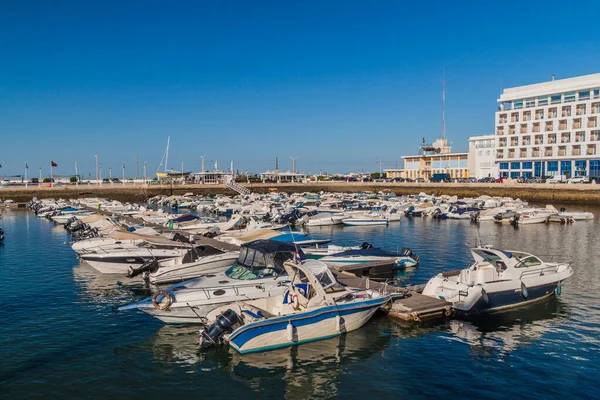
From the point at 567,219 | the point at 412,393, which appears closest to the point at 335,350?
the point at 412,393

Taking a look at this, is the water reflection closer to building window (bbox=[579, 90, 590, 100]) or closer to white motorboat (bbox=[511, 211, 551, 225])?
white motorboat (bbox=[511, 211, 551, 225])

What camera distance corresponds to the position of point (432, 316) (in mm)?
22562

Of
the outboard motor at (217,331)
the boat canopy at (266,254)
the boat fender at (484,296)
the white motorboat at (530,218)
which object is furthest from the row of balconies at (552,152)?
the outboard motor at (217,331)

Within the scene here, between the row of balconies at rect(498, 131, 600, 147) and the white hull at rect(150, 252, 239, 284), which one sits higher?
the row of balconies at rect(498, 131, 600, 147)

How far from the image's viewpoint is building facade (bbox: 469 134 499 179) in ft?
438

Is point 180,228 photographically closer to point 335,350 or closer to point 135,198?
point 335,350

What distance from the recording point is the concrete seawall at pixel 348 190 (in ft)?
319

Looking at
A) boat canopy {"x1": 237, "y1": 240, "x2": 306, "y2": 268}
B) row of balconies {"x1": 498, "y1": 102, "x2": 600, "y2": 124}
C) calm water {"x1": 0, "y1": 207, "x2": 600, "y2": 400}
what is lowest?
calm water {"x1": 0, "y1": 207, "x2": 600, "y2": 400}

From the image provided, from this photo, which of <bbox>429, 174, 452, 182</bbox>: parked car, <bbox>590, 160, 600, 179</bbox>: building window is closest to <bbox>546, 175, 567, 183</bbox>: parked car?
<bbox>590, 160, 600, 179</bbox>: building window

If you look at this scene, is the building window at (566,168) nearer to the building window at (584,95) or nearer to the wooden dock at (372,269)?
the building window at (584,95)

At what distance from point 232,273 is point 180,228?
104ft

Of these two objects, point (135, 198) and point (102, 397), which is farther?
point (135, 198)

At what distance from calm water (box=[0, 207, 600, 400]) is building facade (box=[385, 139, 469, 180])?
123 meters

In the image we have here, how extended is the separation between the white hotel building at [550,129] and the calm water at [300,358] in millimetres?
96395
